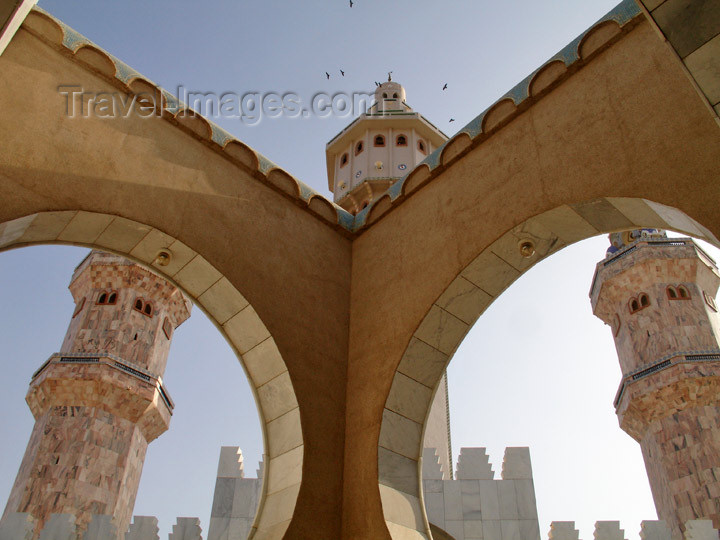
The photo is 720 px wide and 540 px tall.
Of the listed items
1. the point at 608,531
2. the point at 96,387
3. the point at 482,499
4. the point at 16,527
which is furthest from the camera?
the point at 96,387

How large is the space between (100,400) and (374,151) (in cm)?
955

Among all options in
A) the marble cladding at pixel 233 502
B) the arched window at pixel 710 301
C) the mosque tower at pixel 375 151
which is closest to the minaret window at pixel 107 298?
the marble cladding at pixel 233 502

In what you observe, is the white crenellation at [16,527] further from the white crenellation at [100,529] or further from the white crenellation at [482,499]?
the white crenellation at [482,499]

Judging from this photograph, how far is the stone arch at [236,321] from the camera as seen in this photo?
165 inches

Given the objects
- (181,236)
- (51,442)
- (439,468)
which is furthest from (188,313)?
(181,236)

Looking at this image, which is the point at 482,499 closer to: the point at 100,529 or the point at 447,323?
the point at 100,529

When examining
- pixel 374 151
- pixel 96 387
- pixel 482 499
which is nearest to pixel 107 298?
pixel 96 387

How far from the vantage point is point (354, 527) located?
13.8 ft

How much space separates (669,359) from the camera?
11.9 m

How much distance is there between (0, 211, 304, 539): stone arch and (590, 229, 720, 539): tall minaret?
874 centimetres

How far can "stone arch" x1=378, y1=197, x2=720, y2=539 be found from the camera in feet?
13.5

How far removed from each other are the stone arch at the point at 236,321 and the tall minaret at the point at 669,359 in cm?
874

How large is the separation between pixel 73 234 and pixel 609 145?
3527 mm

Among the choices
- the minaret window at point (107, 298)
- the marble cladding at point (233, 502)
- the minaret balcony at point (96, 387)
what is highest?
the minaret window at point (107, 298)
